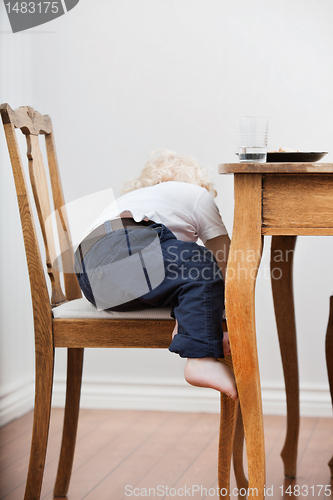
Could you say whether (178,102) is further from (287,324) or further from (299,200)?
(299,200)

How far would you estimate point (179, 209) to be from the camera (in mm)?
1218

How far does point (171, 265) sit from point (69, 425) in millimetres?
534

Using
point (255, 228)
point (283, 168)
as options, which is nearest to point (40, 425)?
point (255, 228)

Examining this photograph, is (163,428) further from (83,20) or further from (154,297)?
(83,20)

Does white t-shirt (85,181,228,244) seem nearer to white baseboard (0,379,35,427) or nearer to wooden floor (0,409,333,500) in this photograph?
wooden floor (0,409,333,500)

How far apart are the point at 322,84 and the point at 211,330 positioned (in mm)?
1221

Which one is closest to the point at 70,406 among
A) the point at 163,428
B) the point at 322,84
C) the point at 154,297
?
the point at 154,297

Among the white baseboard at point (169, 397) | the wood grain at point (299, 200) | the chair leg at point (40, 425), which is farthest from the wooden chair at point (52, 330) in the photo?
the white baseboard at point (169, 397)

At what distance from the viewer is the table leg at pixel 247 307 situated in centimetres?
86

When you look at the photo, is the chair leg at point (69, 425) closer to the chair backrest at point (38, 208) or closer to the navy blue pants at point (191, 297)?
the chair backrest at point (38, 208)

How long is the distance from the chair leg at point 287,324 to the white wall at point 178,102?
47 cm

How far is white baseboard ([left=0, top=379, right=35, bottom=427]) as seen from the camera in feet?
5.77

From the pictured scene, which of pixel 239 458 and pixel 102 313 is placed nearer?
pixel 102 313

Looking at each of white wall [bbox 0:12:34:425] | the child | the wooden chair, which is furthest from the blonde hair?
white wall [bbox 0:12:34:425]
